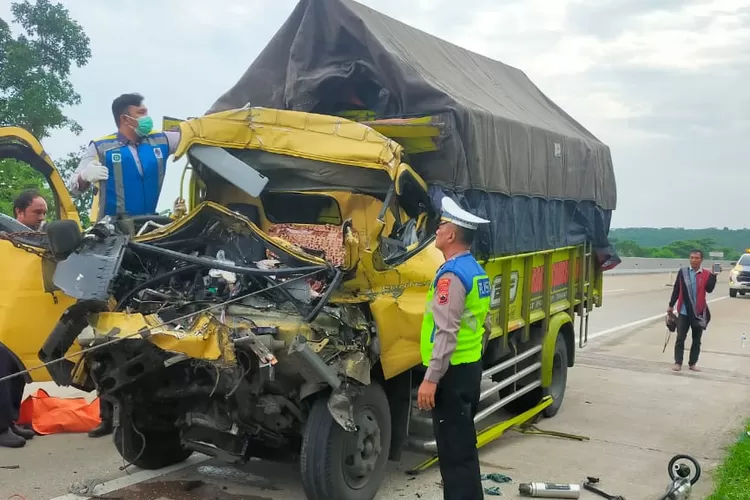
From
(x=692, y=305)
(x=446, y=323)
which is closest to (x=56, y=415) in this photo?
(x=446, y=323)

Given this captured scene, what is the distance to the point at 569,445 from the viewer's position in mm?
7199

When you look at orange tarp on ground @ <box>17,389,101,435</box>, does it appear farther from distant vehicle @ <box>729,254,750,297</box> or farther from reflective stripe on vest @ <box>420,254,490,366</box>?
distant vehicle @ <box>729,254,750,297</box>

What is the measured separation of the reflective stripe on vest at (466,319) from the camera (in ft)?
14.9

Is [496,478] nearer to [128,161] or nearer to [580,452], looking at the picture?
[580,452]

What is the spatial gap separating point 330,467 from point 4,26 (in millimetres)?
14492

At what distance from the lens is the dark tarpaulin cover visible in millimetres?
6355

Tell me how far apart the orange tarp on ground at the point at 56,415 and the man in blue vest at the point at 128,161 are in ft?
6.98

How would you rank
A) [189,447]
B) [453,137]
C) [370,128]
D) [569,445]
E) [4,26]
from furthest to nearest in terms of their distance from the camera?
[4,26] → [569,445] → [453,137] → [370,128] → [189,447]

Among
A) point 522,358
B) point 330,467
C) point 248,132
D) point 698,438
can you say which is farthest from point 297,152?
point 698,438

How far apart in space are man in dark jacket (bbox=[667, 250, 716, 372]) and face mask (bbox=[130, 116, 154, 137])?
8883 mm

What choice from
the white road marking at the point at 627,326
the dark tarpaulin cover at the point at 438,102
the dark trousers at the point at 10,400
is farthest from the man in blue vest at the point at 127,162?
the white road marking at the point at 627,326

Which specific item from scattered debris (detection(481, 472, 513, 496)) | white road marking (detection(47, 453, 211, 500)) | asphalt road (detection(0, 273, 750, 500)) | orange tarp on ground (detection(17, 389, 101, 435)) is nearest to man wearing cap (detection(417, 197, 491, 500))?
asphalt road (detection(0, 273, 750, 500))

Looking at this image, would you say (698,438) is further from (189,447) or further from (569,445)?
(189,447)

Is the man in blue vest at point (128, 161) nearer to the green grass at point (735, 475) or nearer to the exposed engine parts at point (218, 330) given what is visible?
the exposed engine parts at point (218, 330)
